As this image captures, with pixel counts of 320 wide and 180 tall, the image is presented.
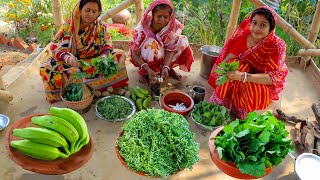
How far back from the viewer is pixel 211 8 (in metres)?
5.34

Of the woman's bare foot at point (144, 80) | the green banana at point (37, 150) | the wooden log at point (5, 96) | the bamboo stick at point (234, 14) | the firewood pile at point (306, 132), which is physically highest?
the bamboo stick at point (234, 14)

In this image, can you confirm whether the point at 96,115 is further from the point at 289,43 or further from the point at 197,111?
the point at 289,43

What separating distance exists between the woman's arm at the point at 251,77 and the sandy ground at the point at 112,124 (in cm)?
67

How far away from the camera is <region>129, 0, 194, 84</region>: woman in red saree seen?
355cm

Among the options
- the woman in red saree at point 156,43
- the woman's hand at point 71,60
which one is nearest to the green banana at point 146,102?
the woman in red saree at point 156,43

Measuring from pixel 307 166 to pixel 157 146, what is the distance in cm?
148

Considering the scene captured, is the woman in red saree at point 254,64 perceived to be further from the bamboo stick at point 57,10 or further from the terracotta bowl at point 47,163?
the bamboo stick at point 57,10

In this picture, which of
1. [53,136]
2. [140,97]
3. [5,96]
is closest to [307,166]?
[140,97]

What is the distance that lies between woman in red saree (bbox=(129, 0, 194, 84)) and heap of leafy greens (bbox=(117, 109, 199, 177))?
1363 mm

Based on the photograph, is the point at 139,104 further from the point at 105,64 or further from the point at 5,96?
the point at 5,96

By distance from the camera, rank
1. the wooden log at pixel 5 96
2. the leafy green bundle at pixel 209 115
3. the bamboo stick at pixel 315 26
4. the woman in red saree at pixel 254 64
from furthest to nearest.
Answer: the bamboo stick at pixel 315 26 → the wooden log at pixel 5 96 → the leafy green bundle at pixel 209 115 → the woman in red saree at pixel 254 64

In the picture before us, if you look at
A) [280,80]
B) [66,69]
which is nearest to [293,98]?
[280,80]

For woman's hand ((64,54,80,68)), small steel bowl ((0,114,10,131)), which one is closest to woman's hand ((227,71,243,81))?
woman's hand ((64,54,80,68))

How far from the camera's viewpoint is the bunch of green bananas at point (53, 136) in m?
2.04
